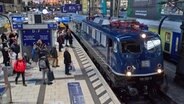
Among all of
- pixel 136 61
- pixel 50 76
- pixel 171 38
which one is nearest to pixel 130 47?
pixel 136 61

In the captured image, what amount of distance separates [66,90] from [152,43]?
4.61m

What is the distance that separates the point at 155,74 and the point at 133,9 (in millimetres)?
20821

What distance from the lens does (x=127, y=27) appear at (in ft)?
50.0

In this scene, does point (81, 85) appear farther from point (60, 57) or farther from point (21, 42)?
point (60, 57)

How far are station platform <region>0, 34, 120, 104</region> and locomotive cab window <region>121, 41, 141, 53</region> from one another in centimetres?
201

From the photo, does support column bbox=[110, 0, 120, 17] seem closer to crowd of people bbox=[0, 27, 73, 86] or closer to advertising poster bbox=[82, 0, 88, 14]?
crowd of people bbox=[0, 27, 73, 86]

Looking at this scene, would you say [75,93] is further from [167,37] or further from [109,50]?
[167,37]

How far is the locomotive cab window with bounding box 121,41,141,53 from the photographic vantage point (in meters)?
13.2

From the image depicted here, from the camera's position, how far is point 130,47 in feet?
43.7

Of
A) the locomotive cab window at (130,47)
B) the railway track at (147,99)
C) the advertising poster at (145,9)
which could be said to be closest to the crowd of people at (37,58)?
the railway track at (147,99)

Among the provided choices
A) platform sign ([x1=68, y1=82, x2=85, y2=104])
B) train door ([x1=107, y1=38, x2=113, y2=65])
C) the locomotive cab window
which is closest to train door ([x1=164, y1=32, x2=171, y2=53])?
train door ([x1=107, y1=38, x2=113, y2=65])

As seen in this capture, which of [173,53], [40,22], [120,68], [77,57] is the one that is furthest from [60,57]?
[120,68]

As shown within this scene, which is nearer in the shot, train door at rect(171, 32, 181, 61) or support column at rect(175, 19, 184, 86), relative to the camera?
support column at rect(175, 19, 184, 86)

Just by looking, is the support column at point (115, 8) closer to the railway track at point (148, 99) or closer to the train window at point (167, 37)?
the train window at point (167, 37)
